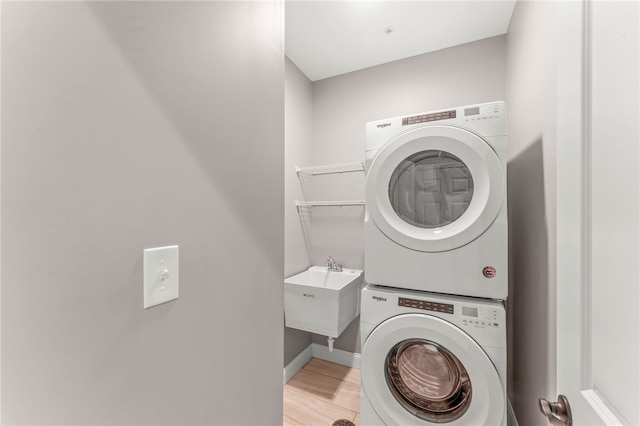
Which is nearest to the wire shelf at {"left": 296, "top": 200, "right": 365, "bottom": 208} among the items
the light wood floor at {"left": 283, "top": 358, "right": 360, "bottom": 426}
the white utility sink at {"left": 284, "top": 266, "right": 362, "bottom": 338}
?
the white utility sink at {"left": 284, "top": 266, "right": 362, "bottom": 338}

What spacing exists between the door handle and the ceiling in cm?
195

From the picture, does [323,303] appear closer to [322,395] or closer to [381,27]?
[322,395]

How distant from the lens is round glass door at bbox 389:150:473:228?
137 centimetres

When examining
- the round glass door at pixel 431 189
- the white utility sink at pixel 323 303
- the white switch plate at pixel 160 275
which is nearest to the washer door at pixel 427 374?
the white utility sink at pixel 323 303

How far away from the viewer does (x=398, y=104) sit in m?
2.12

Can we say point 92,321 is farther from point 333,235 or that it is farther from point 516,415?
point 516,415

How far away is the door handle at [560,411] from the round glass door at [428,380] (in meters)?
0.75

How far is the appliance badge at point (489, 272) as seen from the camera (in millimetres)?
1229

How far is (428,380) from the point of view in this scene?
4.50 feet

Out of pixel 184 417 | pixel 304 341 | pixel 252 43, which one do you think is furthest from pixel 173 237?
pixel 304 341

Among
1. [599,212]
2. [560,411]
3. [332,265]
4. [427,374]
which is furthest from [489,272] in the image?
[332,265]

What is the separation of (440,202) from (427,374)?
0.90 m

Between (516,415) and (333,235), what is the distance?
1.60 meters

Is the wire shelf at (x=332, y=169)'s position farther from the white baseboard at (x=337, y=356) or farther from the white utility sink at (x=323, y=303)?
the white baseboard at (x=337, y=356)
